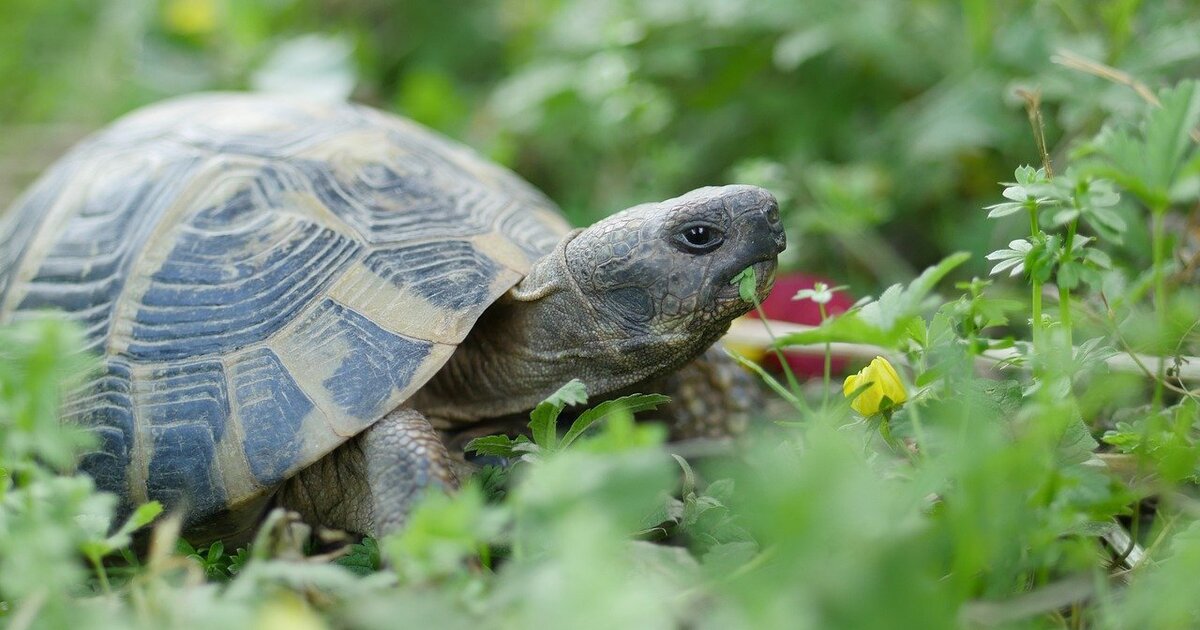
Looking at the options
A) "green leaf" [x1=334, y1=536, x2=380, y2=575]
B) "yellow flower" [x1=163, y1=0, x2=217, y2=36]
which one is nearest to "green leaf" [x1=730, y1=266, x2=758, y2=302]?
"green leaf" [x1=334, y1=536, x2=380, y2=575]

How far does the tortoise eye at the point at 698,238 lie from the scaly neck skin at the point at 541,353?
8.2 inches

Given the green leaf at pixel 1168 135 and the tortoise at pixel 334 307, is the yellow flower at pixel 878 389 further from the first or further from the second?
the green leaf at pixel 1168 135

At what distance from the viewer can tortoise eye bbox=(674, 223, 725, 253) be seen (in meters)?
2.31

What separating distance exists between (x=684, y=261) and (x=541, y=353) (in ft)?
1.53

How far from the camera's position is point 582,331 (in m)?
2.47

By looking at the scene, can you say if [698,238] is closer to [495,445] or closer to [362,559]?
[495,445]

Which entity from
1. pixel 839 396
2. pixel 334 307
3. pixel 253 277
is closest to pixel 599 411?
pixel 334 307

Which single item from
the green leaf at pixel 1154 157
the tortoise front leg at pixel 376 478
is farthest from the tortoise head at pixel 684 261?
the green leaf at pixel 1154 157

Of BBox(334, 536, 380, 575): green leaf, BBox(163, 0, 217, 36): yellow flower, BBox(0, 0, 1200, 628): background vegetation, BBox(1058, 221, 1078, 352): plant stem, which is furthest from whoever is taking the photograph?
BBox(163, 0, 217, 36): yellow flower

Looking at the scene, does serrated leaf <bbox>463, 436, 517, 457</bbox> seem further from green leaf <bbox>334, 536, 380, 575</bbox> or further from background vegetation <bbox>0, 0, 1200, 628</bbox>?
green leaf <bbox>334, 536, 380, 575</bbox>

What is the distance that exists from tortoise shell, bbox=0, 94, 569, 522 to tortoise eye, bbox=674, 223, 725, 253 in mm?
470

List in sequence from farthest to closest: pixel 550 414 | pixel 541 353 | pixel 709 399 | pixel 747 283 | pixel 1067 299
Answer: pixel 709 399, pixel 541 353, pixel 747 283, pixel 550 414, pixel 1067 299

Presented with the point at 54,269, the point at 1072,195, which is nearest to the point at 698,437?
the point at 1072,195

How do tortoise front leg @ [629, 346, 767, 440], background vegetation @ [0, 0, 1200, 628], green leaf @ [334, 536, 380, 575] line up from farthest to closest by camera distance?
1. tortoise front leg @ [629, 346, 767, 440]
2. green leaf @ [334, 536, 380, 575]
3. background vegetation @ [0, 0, 1200, 628]
